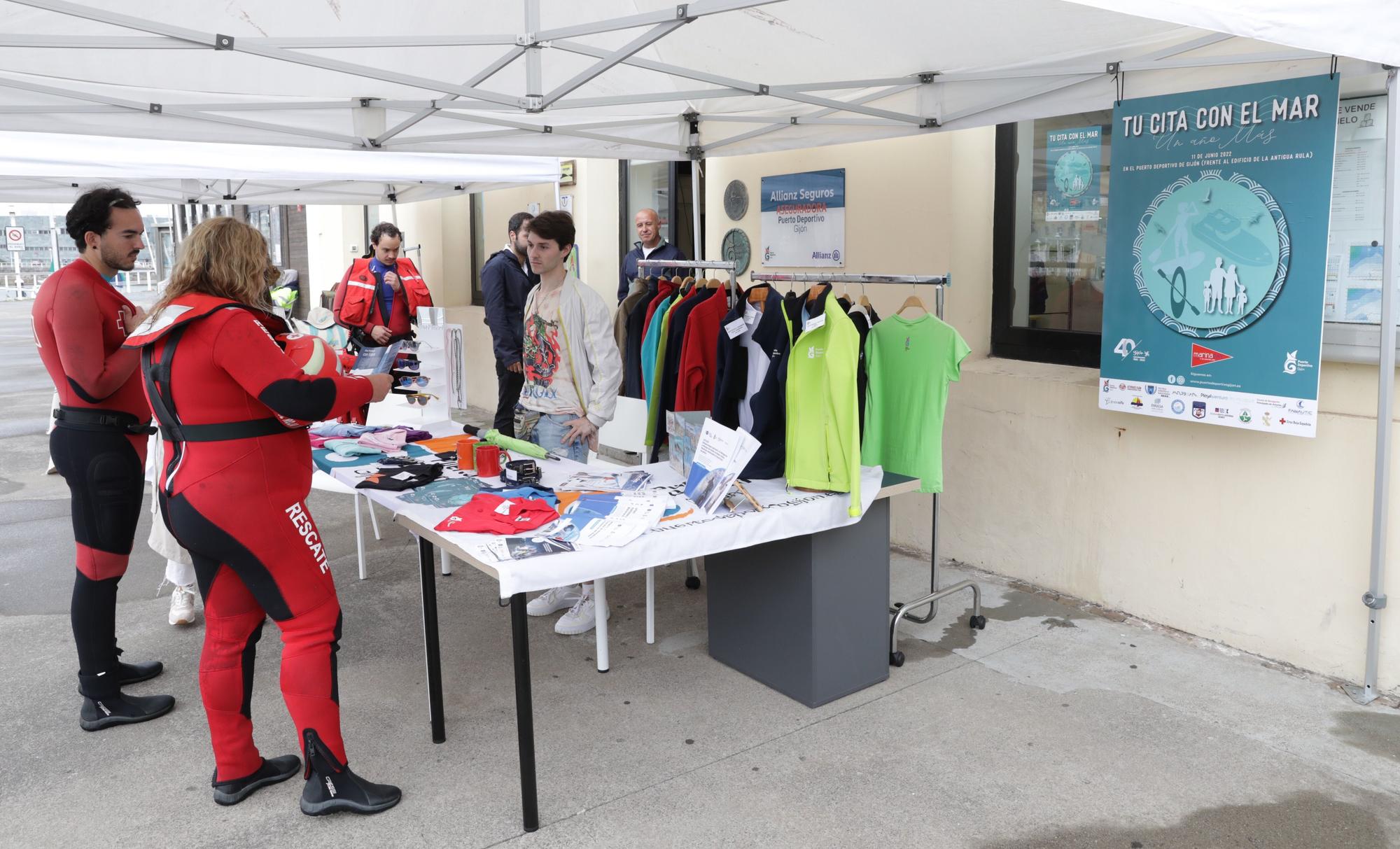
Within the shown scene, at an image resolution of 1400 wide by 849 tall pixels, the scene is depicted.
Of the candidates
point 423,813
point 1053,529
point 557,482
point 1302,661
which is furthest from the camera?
point 1053,529

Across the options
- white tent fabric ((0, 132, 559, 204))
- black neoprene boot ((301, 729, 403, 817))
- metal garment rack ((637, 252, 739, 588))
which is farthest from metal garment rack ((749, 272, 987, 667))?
white tent fabric ((0, 132, 559, 204))

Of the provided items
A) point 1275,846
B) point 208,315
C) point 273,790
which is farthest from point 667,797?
point 208,315

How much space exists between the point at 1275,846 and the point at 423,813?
2.25 m

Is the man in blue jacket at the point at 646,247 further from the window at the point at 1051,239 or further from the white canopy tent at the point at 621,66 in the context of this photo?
the window at the point at 1051,239

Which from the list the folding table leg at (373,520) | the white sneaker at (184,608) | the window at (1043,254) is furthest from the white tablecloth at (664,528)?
the folding table leg at (373,520)

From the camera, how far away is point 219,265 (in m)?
2.56

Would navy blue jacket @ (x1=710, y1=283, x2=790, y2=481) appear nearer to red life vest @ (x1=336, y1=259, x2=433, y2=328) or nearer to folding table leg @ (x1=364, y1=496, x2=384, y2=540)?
folding table leg @ (x1=364, y1=496, x2=384, y2=540)

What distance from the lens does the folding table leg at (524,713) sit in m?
2.54

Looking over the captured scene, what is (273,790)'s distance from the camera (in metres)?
2.88

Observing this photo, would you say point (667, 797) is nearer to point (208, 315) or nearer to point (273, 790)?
point (273, 790)

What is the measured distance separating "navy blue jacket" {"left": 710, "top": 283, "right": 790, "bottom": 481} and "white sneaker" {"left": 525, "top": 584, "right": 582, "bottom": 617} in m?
1.24

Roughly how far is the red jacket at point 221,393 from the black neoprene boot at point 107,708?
4.06 ft

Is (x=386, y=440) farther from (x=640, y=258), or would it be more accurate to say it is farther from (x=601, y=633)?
(x=640, y=258)

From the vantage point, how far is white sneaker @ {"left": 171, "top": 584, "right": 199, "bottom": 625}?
4.19m
